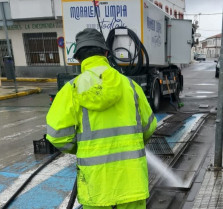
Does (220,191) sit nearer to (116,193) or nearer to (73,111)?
(116,193)

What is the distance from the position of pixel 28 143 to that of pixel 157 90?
15.9 feet

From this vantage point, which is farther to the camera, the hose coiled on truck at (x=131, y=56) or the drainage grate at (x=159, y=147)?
the hose coiled on truck at (x=131, y=56)

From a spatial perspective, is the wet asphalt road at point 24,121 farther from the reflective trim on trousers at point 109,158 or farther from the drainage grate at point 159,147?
the reflective trim on trousers at point 109,158

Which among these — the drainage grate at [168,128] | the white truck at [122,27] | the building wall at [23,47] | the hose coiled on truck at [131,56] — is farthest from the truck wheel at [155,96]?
the building wall at [23,47]

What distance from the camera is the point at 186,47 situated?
10.7 metres

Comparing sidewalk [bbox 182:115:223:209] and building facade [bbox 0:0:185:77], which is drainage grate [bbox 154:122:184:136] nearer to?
sidewalk [bbox 182:115:223:209]

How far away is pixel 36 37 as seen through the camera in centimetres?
2062

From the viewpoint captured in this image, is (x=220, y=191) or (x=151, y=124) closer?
(x=151, y=124)

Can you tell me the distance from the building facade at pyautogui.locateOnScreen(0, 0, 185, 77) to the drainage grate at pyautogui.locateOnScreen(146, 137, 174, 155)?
46.9ft

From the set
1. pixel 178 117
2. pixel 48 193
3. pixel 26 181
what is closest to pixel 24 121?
pixel 26 181

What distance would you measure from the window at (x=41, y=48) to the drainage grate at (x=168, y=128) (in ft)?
48.7

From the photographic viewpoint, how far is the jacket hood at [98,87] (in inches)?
69.4

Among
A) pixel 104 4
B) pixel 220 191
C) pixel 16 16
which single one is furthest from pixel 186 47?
pixel 16 16

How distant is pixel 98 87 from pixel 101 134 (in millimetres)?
312
